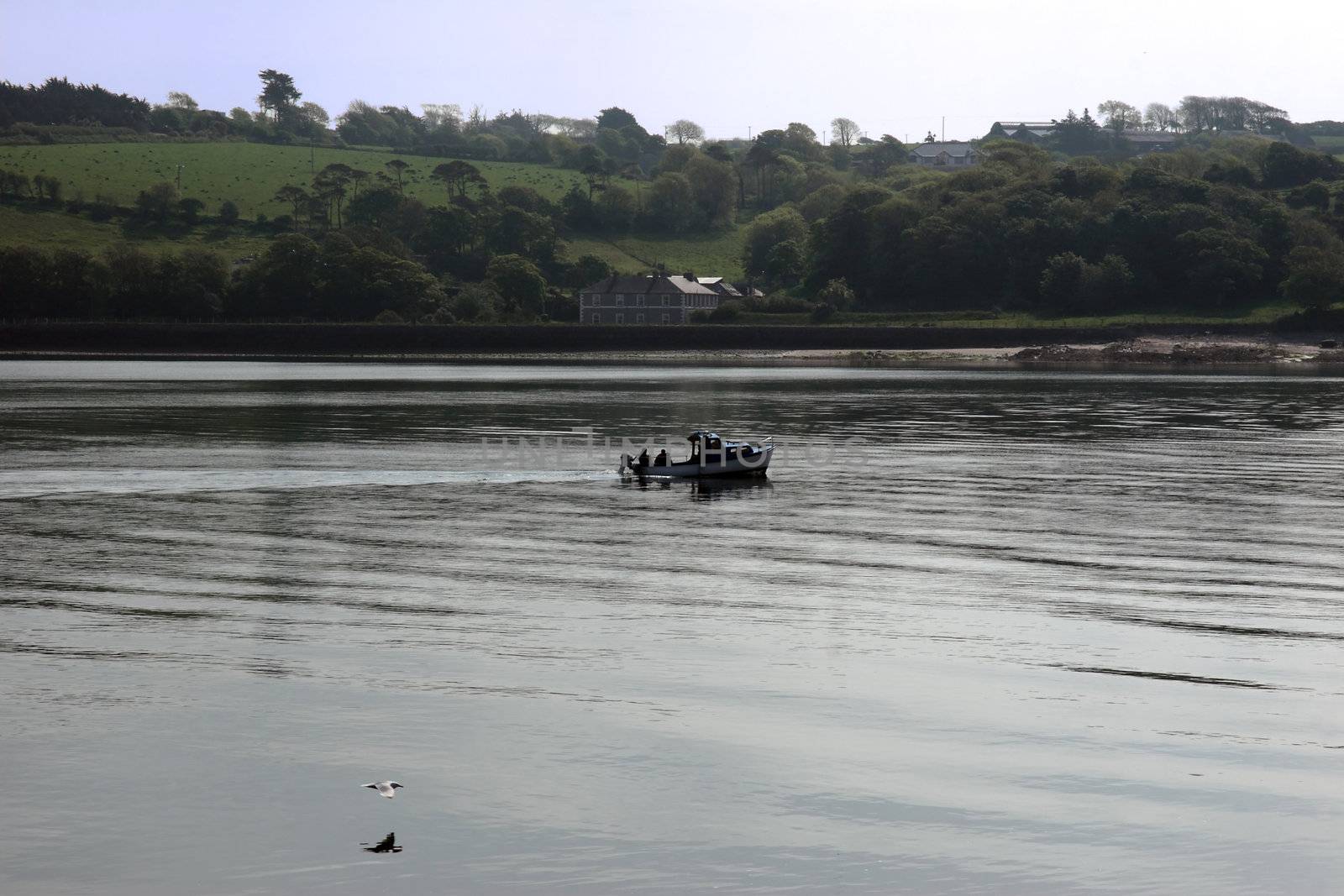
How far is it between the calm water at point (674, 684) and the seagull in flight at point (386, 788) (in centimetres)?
16

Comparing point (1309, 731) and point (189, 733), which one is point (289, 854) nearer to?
point (189, 733)

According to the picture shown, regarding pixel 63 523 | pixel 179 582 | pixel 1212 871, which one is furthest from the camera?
pixel 63 523

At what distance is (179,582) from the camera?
1278 inches

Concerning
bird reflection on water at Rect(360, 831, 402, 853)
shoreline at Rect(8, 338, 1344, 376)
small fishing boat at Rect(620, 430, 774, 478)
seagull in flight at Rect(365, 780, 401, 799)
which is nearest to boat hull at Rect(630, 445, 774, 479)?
small fishing boat at Rect(620, 430, 774, 478)

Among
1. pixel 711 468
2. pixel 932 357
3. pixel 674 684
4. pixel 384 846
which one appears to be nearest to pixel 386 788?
pixel 384 846

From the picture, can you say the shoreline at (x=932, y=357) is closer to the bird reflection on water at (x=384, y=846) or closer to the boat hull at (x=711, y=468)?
the boat hull at (x=711, y=468)

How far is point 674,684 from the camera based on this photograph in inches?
918

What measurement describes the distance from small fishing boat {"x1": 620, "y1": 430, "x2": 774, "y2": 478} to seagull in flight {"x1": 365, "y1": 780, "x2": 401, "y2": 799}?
36576mm

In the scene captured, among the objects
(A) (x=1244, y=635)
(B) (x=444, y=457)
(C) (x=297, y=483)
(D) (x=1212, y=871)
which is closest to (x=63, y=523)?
(C) (x=297, y=483)

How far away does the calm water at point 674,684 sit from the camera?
16609 millimetres

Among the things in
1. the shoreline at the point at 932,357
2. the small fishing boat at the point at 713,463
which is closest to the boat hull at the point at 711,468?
the small fishing boat at the point at 713,463

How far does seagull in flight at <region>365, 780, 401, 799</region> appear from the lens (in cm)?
1798

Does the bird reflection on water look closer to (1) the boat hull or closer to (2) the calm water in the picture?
(2) the calm water

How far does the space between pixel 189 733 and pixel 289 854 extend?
504cm
